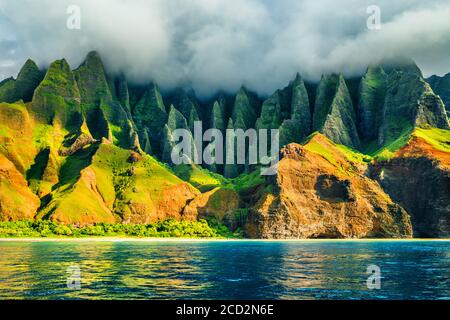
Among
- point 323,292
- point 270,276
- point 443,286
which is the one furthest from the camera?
point 270,276

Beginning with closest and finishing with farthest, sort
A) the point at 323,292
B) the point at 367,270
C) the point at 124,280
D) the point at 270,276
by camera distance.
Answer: the point at 323,292, the point at 124,280, the point at 270,276, the point at 367,270

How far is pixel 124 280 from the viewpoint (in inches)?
2391

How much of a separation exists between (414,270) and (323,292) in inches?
1216
